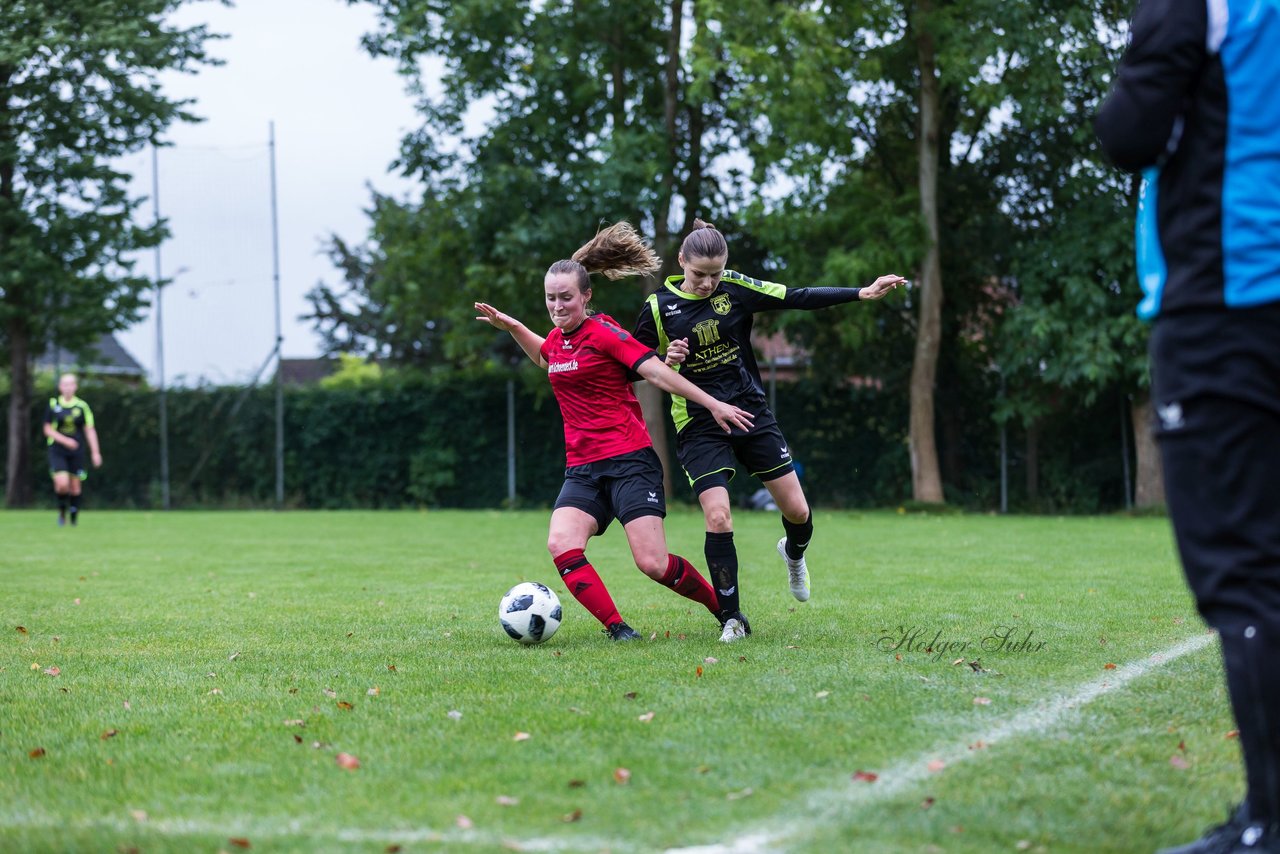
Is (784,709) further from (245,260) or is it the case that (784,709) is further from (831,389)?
(245,260)

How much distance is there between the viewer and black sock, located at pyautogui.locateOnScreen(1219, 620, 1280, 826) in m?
2.60

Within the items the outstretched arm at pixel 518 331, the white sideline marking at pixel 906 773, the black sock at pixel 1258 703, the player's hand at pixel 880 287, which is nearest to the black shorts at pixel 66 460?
the outstretched arm at pixel 518 331

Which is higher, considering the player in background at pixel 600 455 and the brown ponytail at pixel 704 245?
the brown ponytail at pixel 704 245

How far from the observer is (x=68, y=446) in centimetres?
1881

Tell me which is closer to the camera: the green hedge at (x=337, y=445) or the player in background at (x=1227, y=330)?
the player in background at (x=1227, y=330)

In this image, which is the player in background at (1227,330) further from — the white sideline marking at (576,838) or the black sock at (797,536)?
the black sock at (797,536)

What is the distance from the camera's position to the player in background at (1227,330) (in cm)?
263

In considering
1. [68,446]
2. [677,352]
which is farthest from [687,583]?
[68,446]

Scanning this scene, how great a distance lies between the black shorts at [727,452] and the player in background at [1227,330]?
371cm

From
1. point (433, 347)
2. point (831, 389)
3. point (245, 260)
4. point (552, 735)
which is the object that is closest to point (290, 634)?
point (552, 735)

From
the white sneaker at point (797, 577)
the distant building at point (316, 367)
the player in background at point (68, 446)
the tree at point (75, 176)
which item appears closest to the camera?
the white sneaker at point (797, 577)

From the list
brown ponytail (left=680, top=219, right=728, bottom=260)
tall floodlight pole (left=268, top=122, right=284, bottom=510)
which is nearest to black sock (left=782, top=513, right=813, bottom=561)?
brown ponytail (left=680, top=219, right=728, bottom=260)

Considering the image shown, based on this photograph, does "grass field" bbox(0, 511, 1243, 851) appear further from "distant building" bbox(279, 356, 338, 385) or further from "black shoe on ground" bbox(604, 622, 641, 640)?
"distant building" bbox(279, 356, 338, 385)

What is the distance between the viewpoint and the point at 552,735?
4.05 meters
